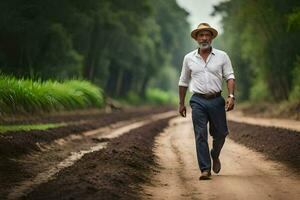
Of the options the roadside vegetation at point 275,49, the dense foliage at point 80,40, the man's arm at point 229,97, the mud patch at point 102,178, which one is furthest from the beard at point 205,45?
the dense foliage at point 80,40

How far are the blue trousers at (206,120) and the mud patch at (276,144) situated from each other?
1.64m

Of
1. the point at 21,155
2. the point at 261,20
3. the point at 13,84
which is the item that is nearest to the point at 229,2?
the point at 261,20

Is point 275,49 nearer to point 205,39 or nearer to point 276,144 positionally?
point 276,144

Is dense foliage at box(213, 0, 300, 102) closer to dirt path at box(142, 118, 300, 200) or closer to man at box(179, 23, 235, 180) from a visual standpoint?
dirt path at box(142, 118, 300, 200)

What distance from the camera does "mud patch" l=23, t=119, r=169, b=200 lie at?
7.64 m

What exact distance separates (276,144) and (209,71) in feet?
16.5

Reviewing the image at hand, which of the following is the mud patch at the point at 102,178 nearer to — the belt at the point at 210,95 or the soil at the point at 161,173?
the soil at the point at 161,173

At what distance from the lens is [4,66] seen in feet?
84.1

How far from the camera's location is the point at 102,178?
8.73m

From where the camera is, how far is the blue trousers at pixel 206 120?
9.80 meters

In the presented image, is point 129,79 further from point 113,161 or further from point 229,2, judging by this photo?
point 113,161

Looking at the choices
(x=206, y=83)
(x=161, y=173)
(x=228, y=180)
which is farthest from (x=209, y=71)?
(x=161, y=173)

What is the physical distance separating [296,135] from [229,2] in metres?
35.6

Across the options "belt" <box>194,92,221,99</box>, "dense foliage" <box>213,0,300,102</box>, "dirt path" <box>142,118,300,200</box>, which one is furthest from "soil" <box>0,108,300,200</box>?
"dense foliage" <box>213,0,300,102</box>
